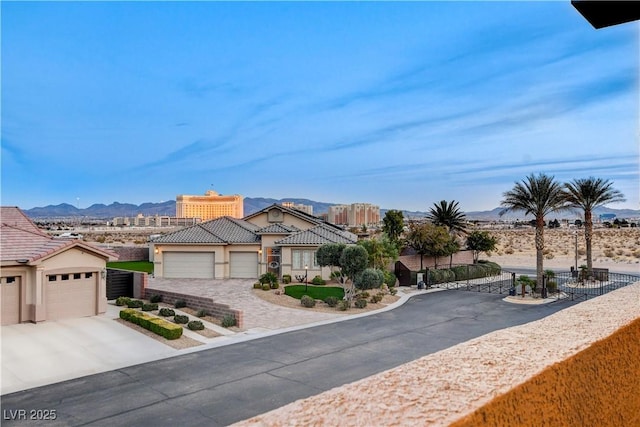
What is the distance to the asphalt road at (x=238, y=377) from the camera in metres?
10.6

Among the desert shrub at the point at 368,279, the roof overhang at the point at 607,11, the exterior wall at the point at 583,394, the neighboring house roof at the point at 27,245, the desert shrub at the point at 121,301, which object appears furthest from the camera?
the desert shrub at the point at 368,279

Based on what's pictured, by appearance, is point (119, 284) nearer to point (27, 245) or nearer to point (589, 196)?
point (27, 245)

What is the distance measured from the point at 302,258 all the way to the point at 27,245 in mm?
18088

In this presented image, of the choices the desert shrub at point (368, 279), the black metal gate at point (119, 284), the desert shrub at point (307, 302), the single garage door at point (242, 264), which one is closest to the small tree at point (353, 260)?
the desert shrub at point (368, 279)

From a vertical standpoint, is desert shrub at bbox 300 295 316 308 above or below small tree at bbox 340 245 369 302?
below

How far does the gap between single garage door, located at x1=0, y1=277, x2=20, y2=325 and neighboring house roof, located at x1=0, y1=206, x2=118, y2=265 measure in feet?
3.17

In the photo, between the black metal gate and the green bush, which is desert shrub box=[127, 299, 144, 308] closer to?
the green bush

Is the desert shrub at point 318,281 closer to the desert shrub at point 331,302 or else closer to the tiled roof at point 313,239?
the tiled roof at point 313,239

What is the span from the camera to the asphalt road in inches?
419

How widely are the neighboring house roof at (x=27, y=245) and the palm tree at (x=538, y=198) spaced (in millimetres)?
26060

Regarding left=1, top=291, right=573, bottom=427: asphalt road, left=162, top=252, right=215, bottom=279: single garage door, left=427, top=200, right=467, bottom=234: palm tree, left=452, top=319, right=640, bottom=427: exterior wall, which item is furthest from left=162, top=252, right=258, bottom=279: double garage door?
left=452, top=319, right=640, bottom=427: exterior wall

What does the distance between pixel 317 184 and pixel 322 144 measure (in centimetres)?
2782

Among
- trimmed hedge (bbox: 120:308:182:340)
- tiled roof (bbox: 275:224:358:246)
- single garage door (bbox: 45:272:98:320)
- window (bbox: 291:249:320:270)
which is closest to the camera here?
trimmed hedge (bbox: 120:308:182:340)

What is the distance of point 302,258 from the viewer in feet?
109
